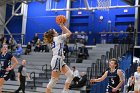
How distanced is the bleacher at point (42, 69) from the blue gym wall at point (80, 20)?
3856mm

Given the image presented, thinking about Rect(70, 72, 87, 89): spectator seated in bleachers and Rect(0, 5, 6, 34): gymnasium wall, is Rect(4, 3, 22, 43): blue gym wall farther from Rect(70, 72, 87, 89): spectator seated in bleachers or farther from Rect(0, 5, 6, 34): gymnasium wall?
Rect(70, 72, 87, 89): spectator seated in bleachers

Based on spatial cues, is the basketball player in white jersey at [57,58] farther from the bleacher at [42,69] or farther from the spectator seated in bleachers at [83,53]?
the spectator seated in bleachers at [83,53]

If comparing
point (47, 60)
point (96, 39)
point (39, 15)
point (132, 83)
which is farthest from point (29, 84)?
point (39, 15)

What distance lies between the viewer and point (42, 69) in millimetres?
20234

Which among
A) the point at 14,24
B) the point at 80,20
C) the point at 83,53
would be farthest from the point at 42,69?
the point at 14,24

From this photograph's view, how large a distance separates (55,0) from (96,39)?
450 centimetres

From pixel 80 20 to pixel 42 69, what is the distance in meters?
7.86

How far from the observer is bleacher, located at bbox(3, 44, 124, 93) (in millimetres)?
17422

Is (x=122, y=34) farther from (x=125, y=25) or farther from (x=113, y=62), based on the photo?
(x=113, y=62)

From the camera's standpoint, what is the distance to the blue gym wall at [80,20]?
82.5ft

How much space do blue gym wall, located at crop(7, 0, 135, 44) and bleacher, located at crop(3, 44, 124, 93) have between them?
12.7 ft

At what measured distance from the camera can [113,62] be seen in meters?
8.23

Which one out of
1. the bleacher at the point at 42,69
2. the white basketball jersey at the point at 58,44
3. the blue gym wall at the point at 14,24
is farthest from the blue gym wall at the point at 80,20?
the white basketball jersey at the point at 58,44

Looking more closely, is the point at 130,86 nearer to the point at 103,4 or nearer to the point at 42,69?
the point at 42,69
